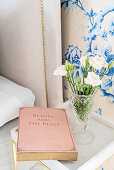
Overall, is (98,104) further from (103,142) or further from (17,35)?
(17,35)

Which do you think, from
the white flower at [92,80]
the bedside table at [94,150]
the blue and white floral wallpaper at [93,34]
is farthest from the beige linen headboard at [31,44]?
the white flower at [92,80]

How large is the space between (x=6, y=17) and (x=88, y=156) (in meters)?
0.98

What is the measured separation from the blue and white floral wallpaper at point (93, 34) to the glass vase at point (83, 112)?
8.6 inches

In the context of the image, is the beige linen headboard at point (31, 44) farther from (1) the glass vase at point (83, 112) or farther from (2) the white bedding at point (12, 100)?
(1) the glass vase at point (83, 112)

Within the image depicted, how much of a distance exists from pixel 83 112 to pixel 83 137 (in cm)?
12

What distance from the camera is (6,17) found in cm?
129

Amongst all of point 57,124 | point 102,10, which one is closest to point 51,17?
point 102,10

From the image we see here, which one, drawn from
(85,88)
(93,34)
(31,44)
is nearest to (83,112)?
(85,88)

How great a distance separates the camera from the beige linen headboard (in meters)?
1.02

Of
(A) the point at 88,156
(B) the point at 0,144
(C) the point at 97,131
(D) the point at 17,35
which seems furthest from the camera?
(D) the point at 17,35

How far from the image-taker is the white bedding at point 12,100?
3.37ft

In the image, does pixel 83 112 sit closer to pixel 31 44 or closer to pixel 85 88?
pixel 85 88

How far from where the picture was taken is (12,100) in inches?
41.8

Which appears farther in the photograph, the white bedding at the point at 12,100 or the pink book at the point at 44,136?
the white bedding at the point at 12,100
